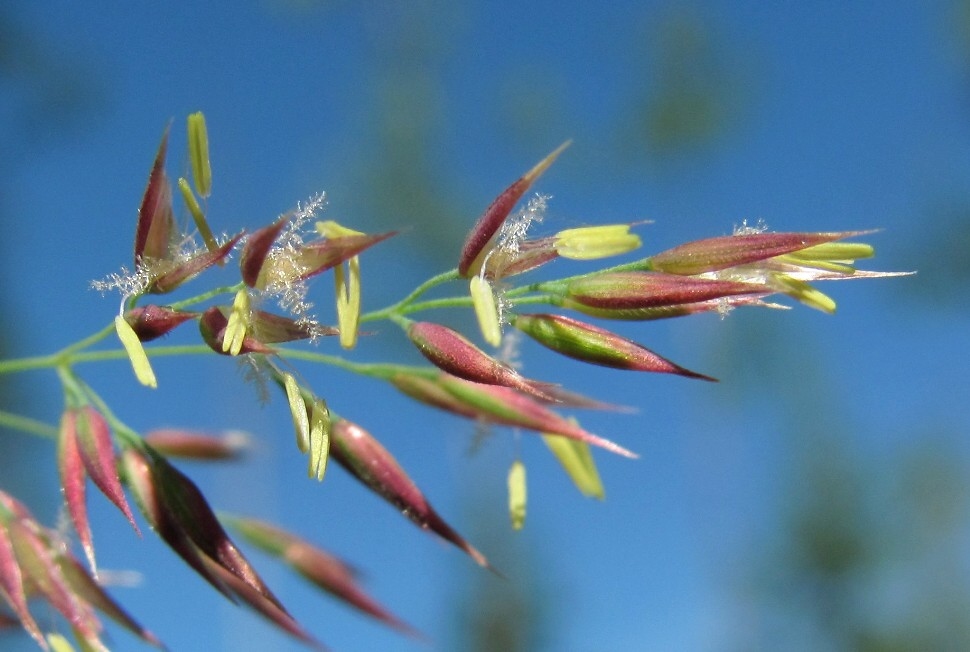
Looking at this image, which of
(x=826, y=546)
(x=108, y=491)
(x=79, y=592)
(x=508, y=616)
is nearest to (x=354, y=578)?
(x=79, y=592)

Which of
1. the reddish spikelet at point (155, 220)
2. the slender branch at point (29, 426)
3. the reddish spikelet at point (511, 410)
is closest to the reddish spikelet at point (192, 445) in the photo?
the slender branch at point (29, 426)

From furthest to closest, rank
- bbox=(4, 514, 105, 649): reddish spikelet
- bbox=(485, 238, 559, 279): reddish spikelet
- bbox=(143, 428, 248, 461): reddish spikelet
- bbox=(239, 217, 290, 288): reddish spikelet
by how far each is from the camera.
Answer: bbox=(143, 428, 248, 461): reddish spikelet
bbox=(4, 514, 105, 649): reddish spikelet
bbox=(485, 238, 559, 279): reddish spikelet
bbox=(239, 217, 290, 288): reddish spikelet

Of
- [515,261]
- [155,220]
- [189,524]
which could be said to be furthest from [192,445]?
[515,261]

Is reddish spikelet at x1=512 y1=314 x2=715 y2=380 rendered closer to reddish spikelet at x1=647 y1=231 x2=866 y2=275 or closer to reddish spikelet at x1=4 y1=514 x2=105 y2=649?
reddish spikelet at x1=647 y1=231 x2=866 y2=275

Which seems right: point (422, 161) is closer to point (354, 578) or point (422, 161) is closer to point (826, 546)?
point (826, 546)

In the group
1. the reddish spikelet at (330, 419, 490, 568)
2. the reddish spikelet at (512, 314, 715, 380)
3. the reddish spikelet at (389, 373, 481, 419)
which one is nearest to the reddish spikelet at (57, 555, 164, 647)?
the reddish spikelet at (330, 419, 490, 568)

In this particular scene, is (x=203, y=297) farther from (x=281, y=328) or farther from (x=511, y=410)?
(x=511, y=410)
